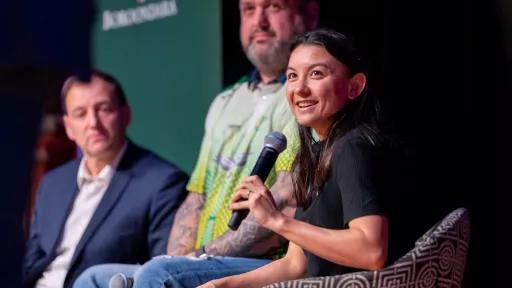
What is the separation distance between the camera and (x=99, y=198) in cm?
476

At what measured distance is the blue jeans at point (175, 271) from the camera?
334 centimetres

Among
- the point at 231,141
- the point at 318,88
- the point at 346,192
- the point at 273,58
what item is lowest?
the point at 231,141

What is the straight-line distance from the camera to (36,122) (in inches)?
102

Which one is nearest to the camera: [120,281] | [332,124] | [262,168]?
[262,168]

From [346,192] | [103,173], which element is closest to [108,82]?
[103,173]

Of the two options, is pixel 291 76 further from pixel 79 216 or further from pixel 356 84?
pixel 79 216

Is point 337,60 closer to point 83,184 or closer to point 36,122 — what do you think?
point 36,122

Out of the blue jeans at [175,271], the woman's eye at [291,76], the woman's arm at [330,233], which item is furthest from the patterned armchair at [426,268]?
the woman's eye at [291,76]

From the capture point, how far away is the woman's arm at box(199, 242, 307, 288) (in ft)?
10.6

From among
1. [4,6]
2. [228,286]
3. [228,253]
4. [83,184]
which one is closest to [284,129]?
[228,253]

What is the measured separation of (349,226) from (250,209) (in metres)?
0.29

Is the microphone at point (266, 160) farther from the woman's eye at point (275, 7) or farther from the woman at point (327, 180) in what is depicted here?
the woman's eye at point (275, 7)

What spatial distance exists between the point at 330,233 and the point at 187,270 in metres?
0.66

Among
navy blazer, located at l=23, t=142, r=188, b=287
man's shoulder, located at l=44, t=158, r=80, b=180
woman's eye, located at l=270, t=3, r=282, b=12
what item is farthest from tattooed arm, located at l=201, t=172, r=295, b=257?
man's shoulder, located at l=44, t=158, r=80, b=180
